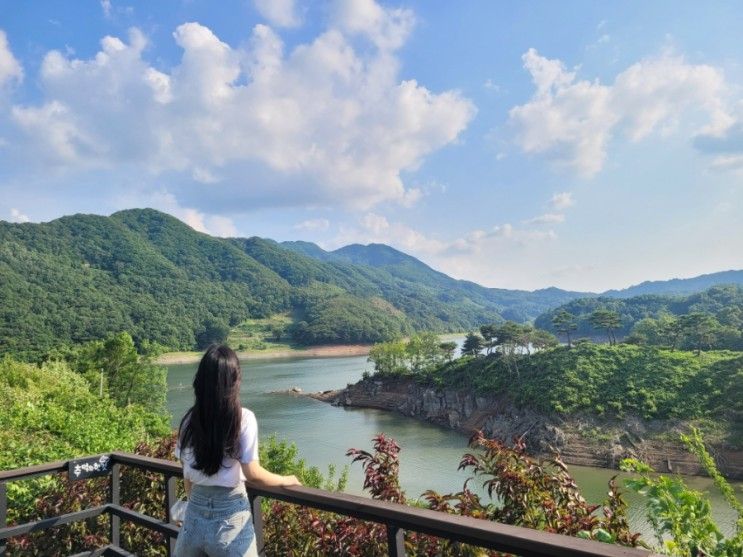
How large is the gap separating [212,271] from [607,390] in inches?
4641

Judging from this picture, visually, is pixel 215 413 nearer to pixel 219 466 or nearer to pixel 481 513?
pixel 219 466

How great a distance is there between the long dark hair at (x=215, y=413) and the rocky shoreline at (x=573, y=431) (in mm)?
16418

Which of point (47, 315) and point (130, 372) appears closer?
point (130, 372)

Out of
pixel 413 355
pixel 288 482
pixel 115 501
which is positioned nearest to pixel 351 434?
pixel 413 355

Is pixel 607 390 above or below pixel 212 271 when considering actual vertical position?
below

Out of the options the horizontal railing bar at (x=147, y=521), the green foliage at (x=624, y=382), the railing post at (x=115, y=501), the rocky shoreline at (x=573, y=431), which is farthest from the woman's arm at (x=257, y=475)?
the green foliage at (x=624, y=382)

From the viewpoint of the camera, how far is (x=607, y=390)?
1055 inches

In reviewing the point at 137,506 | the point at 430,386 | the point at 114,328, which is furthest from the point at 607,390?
the point at 114,328

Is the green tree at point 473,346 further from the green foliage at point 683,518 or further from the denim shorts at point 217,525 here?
the denim shorts at point 217,525

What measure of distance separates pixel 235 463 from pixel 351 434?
1183 inches

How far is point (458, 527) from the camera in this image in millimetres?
1205

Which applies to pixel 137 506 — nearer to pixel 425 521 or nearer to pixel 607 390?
pixel 425 521

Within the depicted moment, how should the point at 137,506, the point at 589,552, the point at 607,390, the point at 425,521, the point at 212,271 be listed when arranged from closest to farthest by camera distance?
the point at 589,552 < the point at 425,521 < the point at 137,506 < the point at 607,390 < the point at 212,271

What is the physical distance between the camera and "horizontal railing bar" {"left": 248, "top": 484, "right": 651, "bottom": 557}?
3.26 ft
